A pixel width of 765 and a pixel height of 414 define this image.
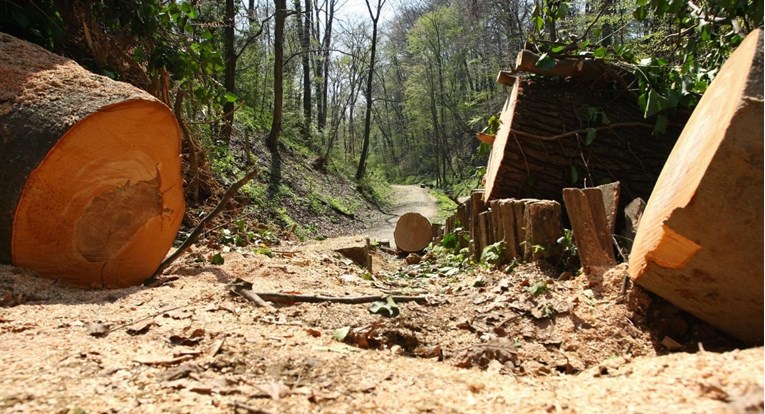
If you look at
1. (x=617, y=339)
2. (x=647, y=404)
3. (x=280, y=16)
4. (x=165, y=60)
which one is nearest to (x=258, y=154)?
(x=280, y=16)

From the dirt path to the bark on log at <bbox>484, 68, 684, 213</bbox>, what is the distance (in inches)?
230

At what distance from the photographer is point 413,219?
878 centimetres

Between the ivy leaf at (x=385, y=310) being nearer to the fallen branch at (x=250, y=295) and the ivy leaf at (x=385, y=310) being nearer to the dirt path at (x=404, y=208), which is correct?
the fallen branch at (x=250, y=295)

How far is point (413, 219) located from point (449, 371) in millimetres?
6758

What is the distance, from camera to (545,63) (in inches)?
197

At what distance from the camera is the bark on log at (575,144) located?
182 inches

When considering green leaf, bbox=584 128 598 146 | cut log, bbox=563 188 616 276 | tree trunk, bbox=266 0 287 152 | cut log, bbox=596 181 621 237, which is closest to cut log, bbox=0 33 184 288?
cut log, bbox=563 188 616 276

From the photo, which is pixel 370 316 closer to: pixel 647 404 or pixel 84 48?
pixel 647 404

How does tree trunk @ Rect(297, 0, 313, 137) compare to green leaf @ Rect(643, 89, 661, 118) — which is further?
tree trunk @ Rect(297, 0, 313, 137)

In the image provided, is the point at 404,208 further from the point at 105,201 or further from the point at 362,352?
the point at 362,352

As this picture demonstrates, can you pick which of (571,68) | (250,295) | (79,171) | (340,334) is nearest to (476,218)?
(571,68)

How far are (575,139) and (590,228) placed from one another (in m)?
1.61

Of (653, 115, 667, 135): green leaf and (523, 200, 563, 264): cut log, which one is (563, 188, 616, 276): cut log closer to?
(523, 200, 563, 264): cut log

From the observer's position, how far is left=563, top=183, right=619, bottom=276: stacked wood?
133 inches
